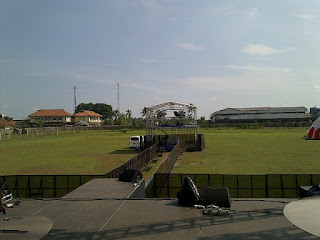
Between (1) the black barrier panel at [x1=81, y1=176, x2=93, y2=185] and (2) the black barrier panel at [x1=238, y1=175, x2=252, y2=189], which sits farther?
(2) the black barrier panel at [x1=238, y1=175, x2=252, y2=189]

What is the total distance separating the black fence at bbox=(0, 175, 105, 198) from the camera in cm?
1433

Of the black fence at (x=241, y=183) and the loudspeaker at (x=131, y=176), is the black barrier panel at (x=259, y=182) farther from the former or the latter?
the loudspeaker at (x=131, y=176)

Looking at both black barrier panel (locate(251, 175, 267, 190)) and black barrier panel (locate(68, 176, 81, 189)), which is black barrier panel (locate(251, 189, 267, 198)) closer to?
black barrier panel (locate(251, 175, 267, 190))

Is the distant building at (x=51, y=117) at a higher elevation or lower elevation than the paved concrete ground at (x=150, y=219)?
higher

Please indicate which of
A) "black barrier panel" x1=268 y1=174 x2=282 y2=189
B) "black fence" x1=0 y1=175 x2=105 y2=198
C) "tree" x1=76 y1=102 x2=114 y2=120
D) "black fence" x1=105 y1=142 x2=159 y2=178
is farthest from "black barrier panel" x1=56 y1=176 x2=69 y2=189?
"tree" x1=76 y1=102 x2=114 y2=120

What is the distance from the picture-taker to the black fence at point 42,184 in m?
14.3

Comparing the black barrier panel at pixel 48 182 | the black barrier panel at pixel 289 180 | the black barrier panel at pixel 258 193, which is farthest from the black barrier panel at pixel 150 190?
the black barrier panel at pixel 289 180

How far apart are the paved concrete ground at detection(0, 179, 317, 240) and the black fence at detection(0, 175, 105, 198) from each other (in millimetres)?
3218

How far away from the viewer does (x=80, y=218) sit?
339 inches

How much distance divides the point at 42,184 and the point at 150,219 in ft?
26.8

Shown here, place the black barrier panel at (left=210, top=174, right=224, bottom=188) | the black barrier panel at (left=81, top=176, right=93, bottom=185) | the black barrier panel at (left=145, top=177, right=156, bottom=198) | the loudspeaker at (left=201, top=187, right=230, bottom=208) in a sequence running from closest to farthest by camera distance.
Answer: the loudspeaker at (left=201, top=187, right=230, bottom=208) → the black barrier panel at (left=81, top=176, right=93, bottom=185) → the black barrier panel at (left=210, top=174, right=224, bottom=188) → the black barrier panel at (left=145, top=177, right=156, bottom=198)

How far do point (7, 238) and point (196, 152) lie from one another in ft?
102

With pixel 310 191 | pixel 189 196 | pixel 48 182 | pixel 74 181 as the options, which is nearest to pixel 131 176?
pixel 74 181

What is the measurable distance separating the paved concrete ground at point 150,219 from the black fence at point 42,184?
322 cm
